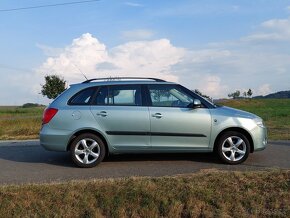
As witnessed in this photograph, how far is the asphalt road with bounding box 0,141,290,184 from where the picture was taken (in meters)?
7.41

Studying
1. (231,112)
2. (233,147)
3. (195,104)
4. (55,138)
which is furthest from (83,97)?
(233,147)

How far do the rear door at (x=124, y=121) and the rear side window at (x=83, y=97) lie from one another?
0.18m

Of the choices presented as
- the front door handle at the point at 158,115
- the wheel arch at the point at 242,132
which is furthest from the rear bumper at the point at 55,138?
the wheel arch at the point at 242,132

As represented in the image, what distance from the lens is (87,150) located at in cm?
804

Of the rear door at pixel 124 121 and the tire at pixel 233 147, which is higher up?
the rear door at pixel 124 121

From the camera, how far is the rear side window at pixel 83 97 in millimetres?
8180

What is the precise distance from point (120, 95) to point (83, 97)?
0.70 metres

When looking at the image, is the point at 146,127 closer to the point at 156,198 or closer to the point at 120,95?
the point at 120,95

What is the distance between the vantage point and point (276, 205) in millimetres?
5668

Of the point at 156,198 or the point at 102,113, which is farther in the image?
the point at 102,113

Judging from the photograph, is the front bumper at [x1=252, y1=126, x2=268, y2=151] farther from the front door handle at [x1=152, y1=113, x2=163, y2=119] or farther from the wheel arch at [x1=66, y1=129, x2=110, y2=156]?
the wheel arch at [x1=66, y1=129, x2=110, y2=156]

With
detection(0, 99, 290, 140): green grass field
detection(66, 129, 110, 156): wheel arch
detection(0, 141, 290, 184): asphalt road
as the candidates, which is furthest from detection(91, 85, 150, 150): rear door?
detection(0, 99, 290, 140): green grass field

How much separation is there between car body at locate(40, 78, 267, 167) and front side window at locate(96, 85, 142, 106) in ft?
0.06

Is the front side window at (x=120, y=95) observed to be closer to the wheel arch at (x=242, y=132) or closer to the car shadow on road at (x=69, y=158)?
the car shadow on road at (x=69, y=158)
